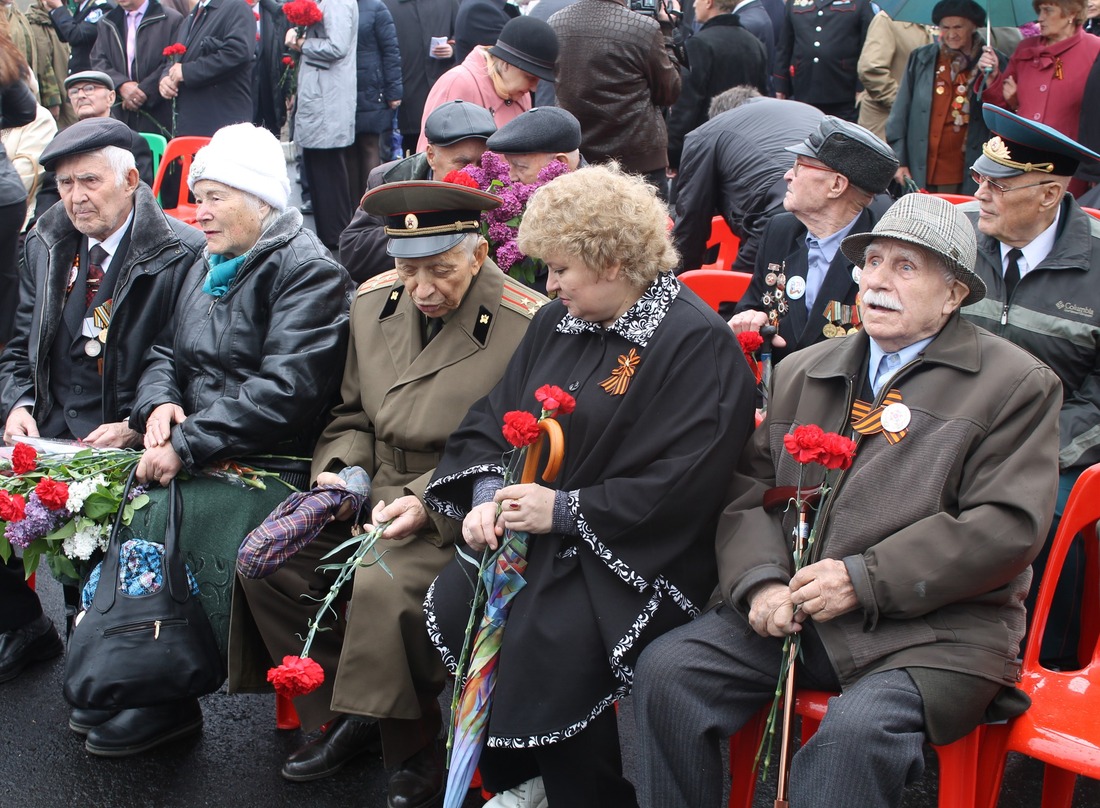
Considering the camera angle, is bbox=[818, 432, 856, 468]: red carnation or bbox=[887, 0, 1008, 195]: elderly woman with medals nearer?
bbox=[818, 432, 856, 468]: red carnation

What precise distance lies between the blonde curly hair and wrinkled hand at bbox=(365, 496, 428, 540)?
0.87m

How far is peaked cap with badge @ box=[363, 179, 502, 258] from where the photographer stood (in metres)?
3.59

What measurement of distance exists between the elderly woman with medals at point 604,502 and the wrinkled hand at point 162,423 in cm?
115

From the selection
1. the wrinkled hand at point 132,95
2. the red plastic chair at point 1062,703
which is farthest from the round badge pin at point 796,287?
the wrinkled hand at point 132,95

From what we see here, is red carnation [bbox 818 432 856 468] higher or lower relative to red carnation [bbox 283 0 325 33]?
higher

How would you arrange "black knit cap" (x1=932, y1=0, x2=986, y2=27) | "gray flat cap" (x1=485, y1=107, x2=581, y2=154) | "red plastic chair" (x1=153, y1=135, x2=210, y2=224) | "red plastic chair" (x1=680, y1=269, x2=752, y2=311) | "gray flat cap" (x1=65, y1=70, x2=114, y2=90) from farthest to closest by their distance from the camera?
"red plastic chair" (x1=153, y1=135, x2=210, y2=224) < "gray flat cap" (x1=65, y1=70, x2=114, y2=90) < "black knit cap" (x1=932, y1=0, x2=986, y2=27) < "red plastic chair" (x1=680, y1=269, x2=752, y2=311) < "gray flat cap" (x1=485, y1=107, x2=581, y2=154)

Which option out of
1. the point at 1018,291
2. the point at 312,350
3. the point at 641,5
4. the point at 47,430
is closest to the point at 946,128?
the point at 641,5

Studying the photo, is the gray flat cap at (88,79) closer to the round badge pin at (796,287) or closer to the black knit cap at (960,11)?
the round badge pin at (796,287)

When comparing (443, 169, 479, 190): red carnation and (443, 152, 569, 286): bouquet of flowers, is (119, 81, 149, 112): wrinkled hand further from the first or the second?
(443, 169, 479, 190): red carnation

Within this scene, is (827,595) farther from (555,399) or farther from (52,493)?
(52,493)

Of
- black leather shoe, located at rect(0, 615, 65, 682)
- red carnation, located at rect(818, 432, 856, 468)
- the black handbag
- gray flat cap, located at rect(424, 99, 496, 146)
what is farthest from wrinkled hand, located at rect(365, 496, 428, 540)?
gray flat cap, located at rect(424, 99, 496, 146)

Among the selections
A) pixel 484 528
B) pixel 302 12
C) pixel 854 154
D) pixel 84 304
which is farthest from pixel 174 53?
pixel 484 528

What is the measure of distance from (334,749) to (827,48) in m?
6.70

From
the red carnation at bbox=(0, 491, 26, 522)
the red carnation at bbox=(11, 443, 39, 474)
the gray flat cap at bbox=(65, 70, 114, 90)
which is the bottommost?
the red carnation at bbox=(0, 491, 26, 522)
